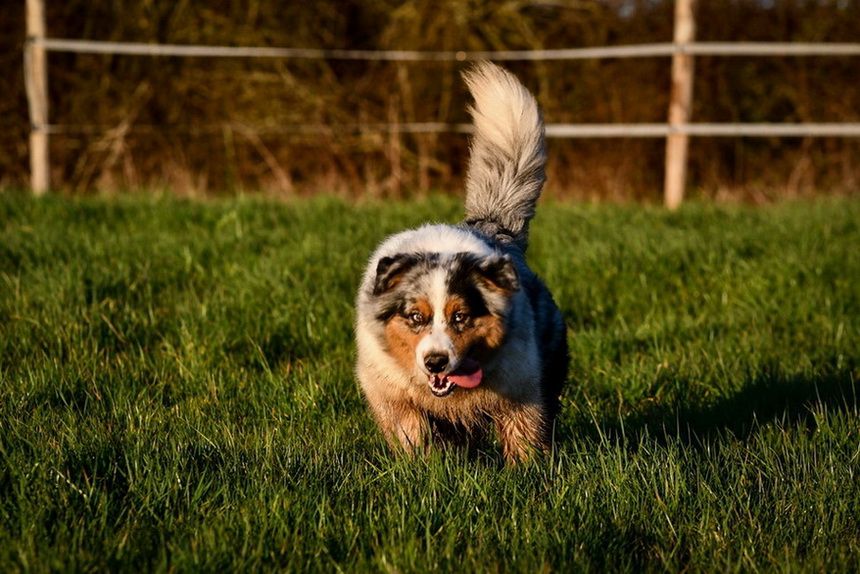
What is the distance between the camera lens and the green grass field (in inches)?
104

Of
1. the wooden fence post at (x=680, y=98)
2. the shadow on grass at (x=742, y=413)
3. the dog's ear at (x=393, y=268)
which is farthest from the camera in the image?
the wooden fence post at (x=680, y=98)

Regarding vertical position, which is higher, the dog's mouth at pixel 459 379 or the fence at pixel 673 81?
the fence at pixel 673 81

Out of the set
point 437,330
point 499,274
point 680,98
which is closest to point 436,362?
point 437,330

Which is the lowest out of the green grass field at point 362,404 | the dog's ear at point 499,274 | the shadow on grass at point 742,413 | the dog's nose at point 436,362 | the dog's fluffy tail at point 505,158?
the shadow on grass at point 742,413

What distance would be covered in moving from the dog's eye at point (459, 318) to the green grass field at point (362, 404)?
18.7 inches

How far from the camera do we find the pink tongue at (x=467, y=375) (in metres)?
3.61

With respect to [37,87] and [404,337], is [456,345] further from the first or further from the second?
[37,87]

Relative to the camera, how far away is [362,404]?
14.0 feet

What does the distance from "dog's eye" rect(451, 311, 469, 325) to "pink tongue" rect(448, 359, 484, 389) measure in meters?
0.14

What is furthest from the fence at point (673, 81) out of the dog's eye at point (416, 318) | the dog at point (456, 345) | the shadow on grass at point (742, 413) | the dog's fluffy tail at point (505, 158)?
the dog's eye at point (416, 318)

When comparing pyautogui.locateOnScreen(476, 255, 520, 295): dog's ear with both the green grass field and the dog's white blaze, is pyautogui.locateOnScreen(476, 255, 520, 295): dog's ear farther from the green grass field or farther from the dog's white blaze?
the green grass field

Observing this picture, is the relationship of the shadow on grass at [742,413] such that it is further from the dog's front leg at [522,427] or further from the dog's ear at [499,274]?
the dog's ear at [499,274]

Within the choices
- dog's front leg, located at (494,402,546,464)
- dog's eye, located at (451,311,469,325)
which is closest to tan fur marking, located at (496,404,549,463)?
dog's front leg, located at (494,402,546,464)

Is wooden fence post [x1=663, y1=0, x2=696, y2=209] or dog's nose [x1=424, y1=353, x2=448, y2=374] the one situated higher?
wooden fence post [x1=663, y1=0, x2=696, y2=209]
